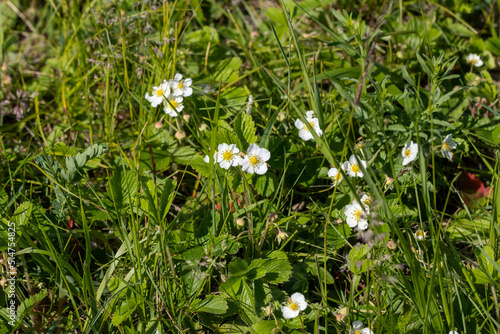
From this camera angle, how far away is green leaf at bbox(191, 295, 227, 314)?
1514 millimetres

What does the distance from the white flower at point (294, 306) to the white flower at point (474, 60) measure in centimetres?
175

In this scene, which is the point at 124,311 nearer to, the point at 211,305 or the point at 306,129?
the point at 211,305

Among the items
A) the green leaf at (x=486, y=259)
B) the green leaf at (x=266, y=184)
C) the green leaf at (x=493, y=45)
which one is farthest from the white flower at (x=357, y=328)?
the green leaf at (x=493, y=45)

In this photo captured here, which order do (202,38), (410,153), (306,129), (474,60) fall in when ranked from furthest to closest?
(202,38)
(474,60)
(306,129)
(410,153)

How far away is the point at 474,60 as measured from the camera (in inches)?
96.3

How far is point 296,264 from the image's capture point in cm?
176

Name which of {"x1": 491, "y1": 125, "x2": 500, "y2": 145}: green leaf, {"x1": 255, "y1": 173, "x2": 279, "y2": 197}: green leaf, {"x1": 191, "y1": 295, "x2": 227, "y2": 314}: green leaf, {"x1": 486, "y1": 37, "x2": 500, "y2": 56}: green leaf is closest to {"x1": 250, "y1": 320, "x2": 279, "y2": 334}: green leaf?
{"x1": 191, "y1": 295, "x2": 227, "y2": 314}: green leaf

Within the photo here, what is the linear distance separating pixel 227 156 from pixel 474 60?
164 centimetres

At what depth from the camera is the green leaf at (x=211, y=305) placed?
151cm

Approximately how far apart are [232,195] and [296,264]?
38 centimetres

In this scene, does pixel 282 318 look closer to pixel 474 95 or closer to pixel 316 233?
pixel 316 233

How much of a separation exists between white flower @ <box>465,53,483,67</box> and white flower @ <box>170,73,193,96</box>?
62.3 inches

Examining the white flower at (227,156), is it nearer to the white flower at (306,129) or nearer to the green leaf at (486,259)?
the white flower at (306,129)

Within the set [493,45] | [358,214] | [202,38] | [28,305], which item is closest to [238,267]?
[358,214]
